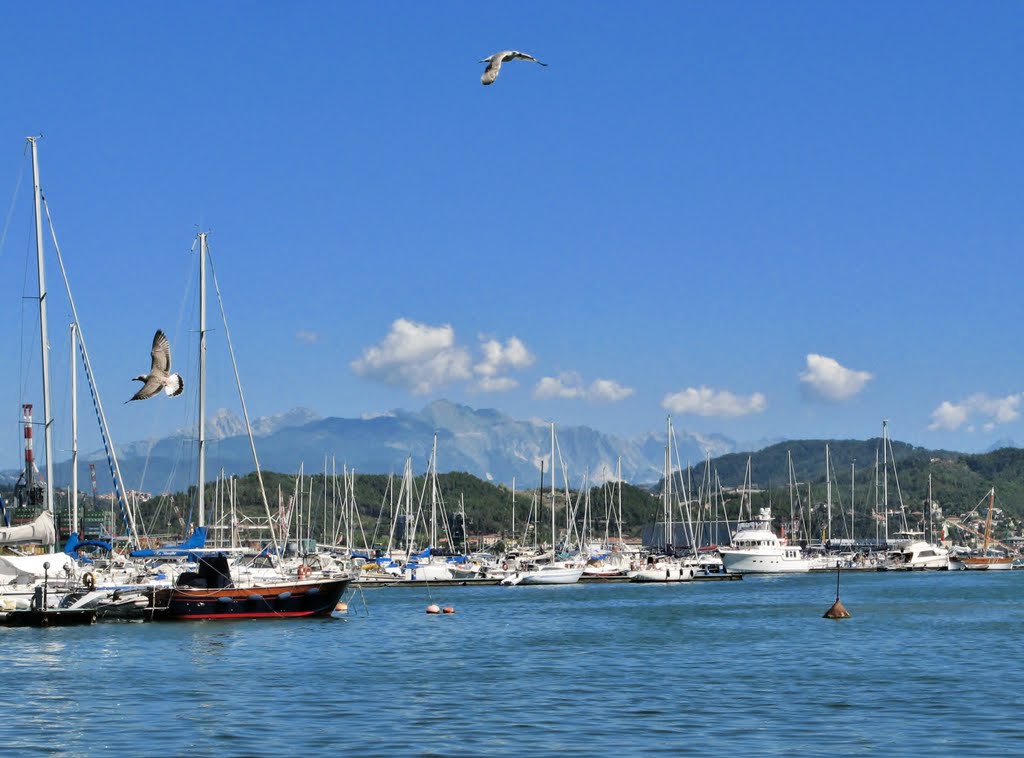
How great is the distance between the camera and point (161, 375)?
227 feet

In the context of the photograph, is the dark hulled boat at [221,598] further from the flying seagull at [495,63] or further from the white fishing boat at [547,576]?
the white fishing boat at [547,576]

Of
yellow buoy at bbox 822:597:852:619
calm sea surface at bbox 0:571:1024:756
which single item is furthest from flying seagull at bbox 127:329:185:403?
yellow buoy at bbox 822:597:852:619

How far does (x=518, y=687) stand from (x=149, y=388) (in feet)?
112

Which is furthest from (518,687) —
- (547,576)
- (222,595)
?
(547,576)

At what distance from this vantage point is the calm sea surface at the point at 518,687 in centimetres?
3003

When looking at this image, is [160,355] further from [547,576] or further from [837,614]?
[547,576]

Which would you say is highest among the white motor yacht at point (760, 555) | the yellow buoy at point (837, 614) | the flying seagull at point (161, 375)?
the flying seagull at point (161, 375)

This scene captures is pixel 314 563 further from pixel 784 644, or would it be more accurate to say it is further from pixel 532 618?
pixel 784 644

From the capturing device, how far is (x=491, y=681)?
41.9 m

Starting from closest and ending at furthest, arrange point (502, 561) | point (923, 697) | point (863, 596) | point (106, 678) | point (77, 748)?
point (77, 748), point (923, 697), point (106, 678), point (863, 596), point (502, 561)

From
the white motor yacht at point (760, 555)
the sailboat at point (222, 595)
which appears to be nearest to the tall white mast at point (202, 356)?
the sailboat at point (222, 595)

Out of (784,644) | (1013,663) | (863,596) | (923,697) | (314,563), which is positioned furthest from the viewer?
(314,563)

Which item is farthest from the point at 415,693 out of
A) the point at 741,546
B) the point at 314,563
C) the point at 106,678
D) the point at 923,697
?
the point at 741,546

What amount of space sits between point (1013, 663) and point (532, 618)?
3127cm
